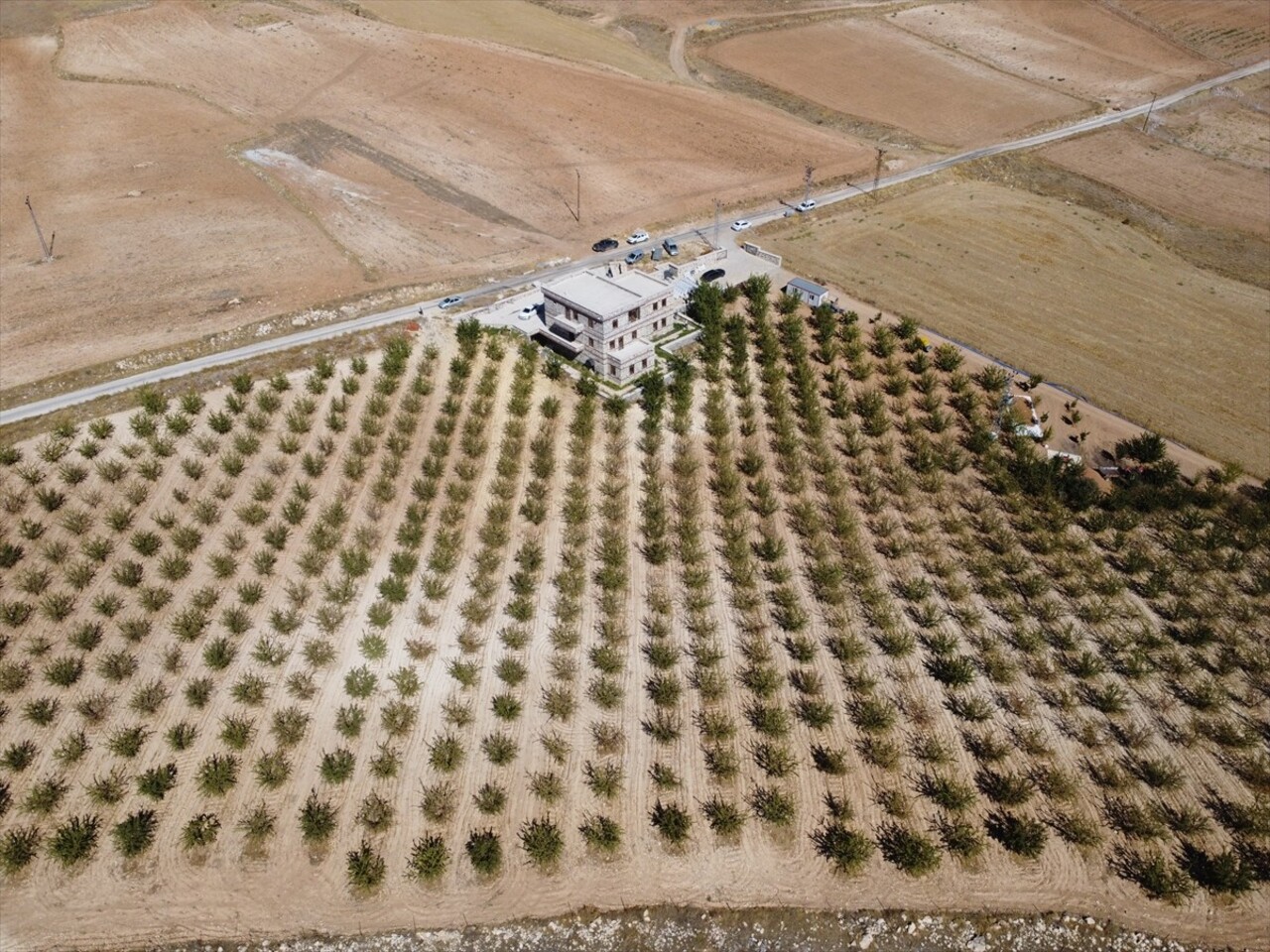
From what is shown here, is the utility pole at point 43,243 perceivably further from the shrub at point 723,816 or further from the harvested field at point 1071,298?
the shrub at point 723,816

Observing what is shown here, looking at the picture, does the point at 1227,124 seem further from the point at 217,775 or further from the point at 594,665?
the point at 217,775

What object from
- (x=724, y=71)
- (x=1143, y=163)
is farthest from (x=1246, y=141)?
(x=724, y=71)

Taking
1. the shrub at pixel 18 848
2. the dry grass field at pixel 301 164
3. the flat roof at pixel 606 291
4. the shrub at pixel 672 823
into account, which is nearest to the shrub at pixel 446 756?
the shrub at pixel 672 823

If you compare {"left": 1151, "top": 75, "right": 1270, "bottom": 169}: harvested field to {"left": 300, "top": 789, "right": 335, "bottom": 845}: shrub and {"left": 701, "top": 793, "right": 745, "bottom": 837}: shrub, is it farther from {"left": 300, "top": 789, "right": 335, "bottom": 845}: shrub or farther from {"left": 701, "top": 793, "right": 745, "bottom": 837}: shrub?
{"left": 300, "top": 789, "right": 335, "bottom": 845}: shrub

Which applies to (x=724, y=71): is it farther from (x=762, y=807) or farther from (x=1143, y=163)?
(x=762, y=807)

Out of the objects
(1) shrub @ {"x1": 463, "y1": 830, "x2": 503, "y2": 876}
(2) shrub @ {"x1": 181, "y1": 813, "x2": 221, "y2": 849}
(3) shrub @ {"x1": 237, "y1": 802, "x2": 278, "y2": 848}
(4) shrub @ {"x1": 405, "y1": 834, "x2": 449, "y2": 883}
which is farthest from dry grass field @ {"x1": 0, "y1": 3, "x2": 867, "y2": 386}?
(1) shrub @ {"x1": 463, "y1": 830, "x2": 503, "y2": 876}
